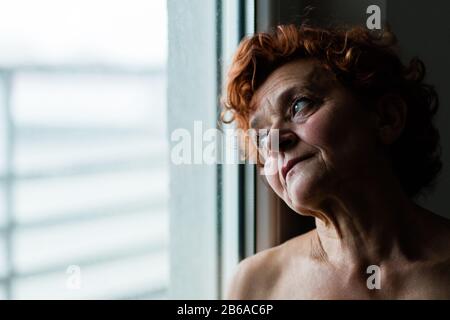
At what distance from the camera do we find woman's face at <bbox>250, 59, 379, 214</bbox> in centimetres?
93

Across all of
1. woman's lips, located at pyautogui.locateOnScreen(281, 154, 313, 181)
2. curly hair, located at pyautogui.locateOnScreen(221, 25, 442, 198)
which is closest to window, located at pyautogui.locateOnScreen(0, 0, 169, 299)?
curly hair, located at pyautogui.locateOnScreen(221, 25, 442, 198)

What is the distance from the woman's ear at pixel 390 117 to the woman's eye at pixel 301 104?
130 mm

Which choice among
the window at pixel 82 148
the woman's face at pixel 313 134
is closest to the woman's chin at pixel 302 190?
the woman's face at pixel 313 134

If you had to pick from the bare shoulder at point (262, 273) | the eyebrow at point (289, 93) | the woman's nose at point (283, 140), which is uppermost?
the eyebrow at point (289, 93)

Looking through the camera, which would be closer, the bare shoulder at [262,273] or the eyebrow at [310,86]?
the eyebrow at [310,86]

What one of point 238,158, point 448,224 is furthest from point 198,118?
point 448,224

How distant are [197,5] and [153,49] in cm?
14

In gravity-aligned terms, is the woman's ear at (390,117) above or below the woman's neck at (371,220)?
above

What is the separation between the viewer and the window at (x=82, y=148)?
36.3 inches

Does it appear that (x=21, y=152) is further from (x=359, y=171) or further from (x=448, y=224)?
(x=448, y=224)

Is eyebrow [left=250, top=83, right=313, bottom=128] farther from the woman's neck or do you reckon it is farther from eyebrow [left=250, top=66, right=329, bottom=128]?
the woman's neck

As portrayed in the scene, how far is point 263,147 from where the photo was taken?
3.32 feet

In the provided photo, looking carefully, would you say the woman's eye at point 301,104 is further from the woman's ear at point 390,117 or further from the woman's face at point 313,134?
the woman's ear at point 390,117

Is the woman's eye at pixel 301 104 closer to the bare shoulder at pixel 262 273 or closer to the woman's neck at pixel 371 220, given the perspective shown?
the woman's neck at pixel 371 220
